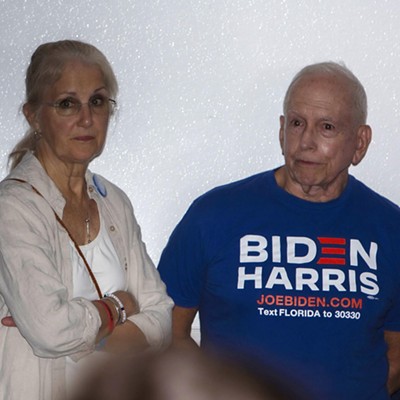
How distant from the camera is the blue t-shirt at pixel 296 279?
2.27 m

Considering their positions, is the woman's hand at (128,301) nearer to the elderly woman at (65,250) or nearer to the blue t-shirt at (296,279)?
the elderly woman at (65,250)

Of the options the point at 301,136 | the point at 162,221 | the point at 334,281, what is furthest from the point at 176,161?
Result: the point at 334,281

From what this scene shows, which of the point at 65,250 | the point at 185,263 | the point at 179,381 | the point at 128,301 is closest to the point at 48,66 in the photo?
the point at 65,250

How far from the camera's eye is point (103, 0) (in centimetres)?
262

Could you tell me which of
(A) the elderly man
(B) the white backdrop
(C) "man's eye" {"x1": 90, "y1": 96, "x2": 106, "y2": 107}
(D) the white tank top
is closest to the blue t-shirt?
(A) the elderly man

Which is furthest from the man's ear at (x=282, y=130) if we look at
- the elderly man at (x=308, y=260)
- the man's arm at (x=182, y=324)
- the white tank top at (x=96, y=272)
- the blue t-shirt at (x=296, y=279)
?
the white tank top at (x=96, y=272)

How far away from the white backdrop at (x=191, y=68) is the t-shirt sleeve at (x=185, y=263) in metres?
0.29

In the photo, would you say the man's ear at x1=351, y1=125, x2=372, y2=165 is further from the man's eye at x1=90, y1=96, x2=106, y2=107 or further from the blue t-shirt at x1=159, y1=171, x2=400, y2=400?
the man's eye at x1=90, y1=96, x2=106, y2=107

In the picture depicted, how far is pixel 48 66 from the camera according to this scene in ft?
6.41

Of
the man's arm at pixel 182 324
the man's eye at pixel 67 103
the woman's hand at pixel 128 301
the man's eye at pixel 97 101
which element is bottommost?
the man's arm at pixel 182 324

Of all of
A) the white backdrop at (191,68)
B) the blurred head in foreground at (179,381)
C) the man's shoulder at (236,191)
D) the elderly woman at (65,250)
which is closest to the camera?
the blurred head in foreground at (179,381)

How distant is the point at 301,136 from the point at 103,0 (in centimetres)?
79

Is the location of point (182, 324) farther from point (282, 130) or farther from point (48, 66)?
point (48, 66)

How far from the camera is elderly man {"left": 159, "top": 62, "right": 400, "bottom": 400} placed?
2.27 m
